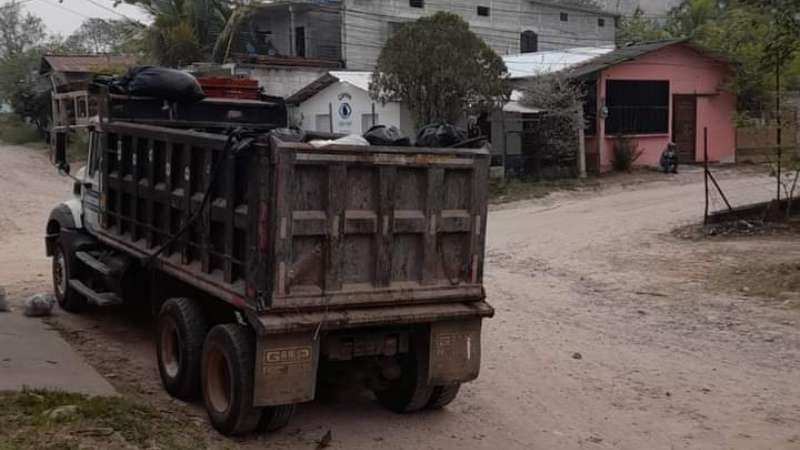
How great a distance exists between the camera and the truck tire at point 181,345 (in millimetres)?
6739

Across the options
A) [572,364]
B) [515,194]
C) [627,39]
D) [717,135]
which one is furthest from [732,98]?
[572,364]

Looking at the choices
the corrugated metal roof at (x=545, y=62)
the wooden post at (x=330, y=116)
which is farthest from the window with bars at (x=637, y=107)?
the wooden post at (x=330, y=116)

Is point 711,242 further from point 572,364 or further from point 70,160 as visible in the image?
point 70,160

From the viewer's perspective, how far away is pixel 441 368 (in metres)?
6.57

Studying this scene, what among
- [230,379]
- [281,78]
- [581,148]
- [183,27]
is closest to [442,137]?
[230,379]

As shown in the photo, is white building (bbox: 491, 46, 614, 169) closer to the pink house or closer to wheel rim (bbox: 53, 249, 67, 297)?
the pink house

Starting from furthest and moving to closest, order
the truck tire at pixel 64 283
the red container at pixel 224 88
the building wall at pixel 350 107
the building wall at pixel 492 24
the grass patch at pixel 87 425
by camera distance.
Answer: the building wall at pixel 492 24 → the building wall at pixel 350 107 → the red container at pixel 224 88 → the truck tire at pixel 64 283 → the grass patch at pixel 87 425

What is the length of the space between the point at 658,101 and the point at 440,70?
10.2 meters

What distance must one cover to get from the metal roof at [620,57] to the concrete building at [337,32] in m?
9.91

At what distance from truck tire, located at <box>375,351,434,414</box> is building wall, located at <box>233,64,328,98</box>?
25891 mm

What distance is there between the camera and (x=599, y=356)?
344 inches

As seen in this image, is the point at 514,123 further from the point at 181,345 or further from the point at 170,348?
the point at 181,345

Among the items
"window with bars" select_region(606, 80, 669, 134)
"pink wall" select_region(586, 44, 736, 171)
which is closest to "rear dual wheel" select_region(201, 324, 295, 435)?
"pink wall" select_region(586, 44, 736, 171)

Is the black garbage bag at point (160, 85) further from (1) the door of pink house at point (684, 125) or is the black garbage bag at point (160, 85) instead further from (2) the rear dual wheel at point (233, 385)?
(1) the door of pink house at point (684, 125)
